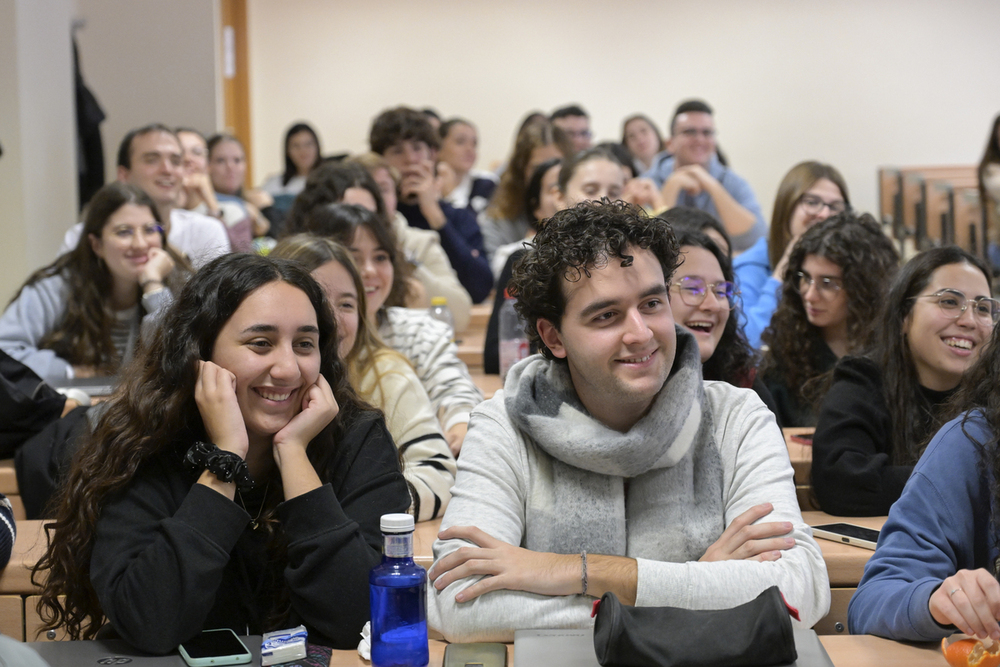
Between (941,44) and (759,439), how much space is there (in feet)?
29.0

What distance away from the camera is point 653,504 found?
1607mm

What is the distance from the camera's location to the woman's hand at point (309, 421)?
1.59m

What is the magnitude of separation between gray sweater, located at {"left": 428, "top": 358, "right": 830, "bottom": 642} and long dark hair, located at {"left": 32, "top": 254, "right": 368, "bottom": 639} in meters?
0.27

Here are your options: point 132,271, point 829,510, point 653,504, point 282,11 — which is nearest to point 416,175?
point 132,271

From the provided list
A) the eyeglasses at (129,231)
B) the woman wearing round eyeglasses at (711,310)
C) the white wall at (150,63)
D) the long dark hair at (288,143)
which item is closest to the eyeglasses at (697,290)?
the woman wearing round eyeglasses at (711,310)

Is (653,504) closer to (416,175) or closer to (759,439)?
(759,439)

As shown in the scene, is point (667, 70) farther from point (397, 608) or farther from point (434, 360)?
point (397, 608)

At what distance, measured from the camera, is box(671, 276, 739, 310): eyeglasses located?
233 centimetres

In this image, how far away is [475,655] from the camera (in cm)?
133

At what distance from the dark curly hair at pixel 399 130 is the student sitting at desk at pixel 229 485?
3.35 meters

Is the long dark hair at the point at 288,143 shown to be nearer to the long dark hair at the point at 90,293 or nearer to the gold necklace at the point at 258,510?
the long dark hair at the point at 90,293

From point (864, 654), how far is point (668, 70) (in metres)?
8.52

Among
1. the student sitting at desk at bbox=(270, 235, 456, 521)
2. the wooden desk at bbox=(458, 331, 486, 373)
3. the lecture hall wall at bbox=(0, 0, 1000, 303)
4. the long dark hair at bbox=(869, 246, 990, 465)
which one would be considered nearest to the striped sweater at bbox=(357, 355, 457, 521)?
the student sitting at desk at bbox=(270, 235, 456, 521)

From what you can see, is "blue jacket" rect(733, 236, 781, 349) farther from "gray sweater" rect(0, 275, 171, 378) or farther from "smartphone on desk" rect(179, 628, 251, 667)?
"smartphone on desk" rect(179, 628, 251, 667)
